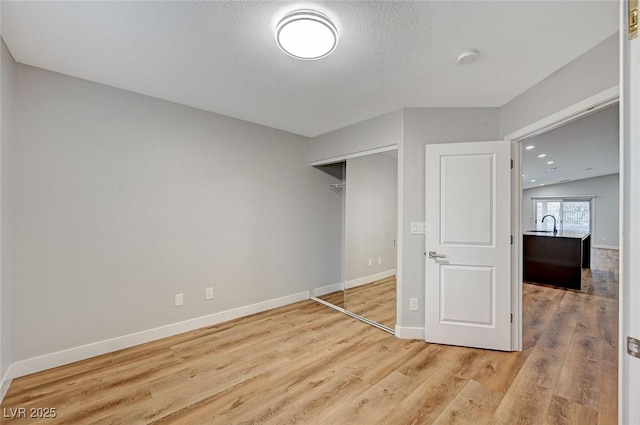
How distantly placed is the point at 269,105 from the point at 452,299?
2748 mm

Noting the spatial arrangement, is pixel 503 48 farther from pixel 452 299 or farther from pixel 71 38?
pixel 71 38

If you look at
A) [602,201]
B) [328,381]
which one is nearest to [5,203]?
[328,381]

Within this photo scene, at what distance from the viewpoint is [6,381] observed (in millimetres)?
1912

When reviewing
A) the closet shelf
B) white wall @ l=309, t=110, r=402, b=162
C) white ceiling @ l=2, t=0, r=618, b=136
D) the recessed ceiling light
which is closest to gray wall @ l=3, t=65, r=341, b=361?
white ceiling @ l=2, t=0, r=618, b=136

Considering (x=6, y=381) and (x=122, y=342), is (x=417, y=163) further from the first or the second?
(x=6, y=381)

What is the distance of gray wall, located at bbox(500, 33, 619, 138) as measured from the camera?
5.47 ft

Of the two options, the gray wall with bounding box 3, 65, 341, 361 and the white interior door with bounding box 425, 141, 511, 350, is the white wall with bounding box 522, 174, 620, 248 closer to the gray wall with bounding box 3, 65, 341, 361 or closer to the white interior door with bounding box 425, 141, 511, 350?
the white interior door with bounding box 425, 141, 511, 350

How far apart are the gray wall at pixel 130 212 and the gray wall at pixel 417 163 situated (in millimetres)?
1679

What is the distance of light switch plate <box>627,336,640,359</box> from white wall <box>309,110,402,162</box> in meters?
2.40

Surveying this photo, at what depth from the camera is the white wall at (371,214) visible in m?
3.15

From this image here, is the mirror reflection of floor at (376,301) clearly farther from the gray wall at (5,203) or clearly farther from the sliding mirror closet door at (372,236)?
the gray wall at (5,203)

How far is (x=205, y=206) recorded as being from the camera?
9.84 feet

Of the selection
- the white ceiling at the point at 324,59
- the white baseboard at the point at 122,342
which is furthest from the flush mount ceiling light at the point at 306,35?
the white baseboard at the point at 122,342

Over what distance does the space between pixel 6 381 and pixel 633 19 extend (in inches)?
150
